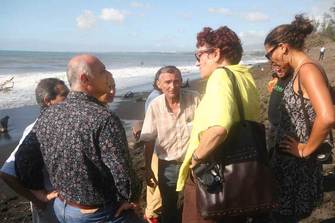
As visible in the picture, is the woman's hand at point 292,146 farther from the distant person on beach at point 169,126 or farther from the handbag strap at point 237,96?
the distant person on beach at point 169,126

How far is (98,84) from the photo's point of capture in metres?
2.39

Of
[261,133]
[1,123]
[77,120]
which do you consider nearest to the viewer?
[77,120]

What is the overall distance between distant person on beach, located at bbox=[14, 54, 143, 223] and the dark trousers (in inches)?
57.2

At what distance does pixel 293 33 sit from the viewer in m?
2.65

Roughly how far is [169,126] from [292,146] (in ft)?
4.97

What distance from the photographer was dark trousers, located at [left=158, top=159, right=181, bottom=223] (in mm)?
3946

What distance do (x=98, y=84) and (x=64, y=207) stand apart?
84cm

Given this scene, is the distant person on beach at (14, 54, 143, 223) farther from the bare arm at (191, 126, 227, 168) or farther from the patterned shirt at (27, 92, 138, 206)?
the bare arm at (191, 126, 227, 168)

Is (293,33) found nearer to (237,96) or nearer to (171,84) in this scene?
(237,96)

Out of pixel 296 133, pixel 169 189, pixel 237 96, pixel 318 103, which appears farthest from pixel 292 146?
pixel 169 189

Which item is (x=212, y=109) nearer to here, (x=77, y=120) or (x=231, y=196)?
(x=231, y=196)

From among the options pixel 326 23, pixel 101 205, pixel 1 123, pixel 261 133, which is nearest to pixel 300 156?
pixel 261 133

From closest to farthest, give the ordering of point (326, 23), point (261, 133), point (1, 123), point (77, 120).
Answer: point (77, 120) < point (261, 133) < point (1, 123) < point (326, 23)

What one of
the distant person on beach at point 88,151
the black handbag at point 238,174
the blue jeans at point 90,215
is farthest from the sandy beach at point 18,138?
the distant person on beach at point 88,151
